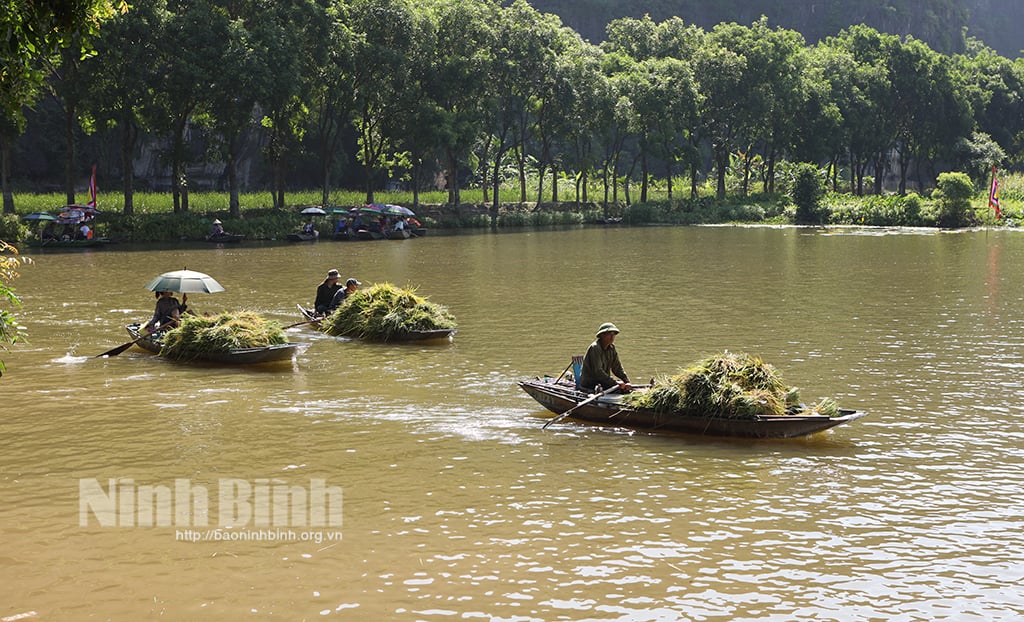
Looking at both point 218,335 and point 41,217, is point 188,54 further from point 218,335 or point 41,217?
point 218,335

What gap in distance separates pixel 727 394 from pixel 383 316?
9.97 m

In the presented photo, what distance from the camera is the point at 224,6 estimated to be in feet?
182

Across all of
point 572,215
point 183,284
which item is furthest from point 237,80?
point 183,284

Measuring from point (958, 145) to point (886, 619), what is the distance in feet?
312

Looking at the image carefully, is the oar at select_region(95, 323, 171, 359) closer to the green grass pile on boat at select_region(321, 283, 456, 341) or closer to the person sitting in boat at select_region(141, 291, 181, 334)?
the person sitting in boat at select_region(141, 291, 181, 334)

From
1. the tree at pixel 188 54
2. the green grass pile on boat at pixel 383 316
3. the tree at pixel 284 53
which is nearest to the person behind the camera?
the green grass pile on boat at pixel 383 316

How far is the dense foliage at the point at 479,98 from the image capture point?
168ft

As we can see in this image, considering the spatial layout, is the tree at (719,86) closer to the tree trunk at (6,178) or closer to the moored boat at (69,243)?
the moored boat at (69,243)

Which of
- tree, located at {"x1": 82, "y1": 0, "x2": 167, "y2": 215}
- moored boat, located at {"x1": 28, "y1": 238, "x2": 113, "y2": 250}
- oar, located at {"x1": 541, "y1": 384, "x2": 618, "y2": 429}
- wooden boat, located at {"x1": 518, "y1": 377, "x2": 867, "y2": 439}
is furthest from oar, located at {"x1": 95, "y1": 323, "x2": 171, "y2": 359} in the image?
tree, located at {"x1": 82, "y1": 0, "x2": 167, "y2": 215}

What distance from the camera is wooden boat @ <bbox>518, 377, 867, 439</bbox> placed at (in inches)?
526

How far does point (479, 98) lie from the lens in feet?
225

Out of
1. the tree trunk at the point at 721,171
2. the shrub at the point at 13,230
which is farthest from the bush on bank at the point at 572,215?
the tree trunk at the point at 721,171

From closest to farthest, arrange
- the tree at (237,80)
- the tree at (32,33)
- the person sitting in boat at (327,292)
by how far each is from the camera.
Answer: the tree at (32,33) < the person sitting in boat at (327,292) < the tree at (237,80)

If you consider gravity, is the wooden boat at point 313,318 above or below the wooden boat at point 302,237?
below
